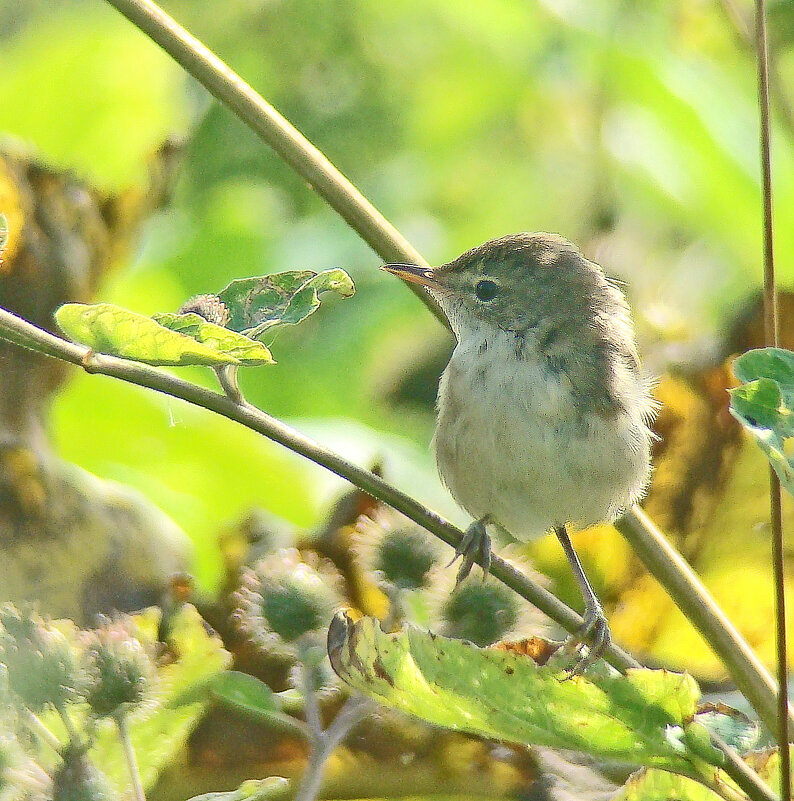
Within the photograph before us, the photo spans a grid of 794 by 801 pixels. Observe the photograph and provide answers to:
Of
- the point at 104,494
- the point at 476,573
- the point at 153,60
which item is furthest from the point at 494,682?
the point at 153,60

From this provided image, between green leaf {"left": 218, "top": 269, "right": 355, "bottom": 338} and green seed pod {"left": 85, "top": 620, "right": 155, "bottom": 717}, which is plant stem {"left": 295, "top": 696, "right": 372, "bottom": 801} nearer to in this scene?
green seed pod {"left": 85, "top": 620, "right": 155, "bottom": 717}

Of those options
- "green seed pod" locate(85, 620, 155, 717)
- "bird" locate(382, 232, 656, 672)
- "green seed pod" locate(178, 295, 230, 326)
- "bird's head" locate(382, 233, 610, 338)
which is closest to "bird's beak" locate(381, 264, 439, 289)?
"bird" locate(382, 232, 656, 672)

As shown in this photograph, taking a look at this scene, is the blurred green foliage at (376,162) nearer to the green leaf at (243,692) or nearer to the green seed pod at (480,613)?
the green seed pod at (480,613)

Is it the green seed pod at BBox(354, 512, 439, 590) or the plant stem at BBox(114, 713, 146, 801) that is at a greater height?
the green seed pod at BBox(354, 512, 439, 590)

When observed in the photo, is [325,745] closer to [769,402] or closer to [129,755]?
[129,755]

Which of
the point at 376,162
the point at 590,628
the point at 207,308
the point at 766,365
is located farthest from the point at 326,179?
the point at 376,162

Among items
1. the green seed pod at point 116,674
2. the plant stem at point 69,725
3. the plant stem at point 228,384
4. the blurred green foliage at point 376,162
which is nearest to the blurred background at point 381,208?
the blurred green foliage at point 376,162

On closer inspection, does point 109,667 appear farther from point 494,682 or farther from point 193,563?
point 193,563
